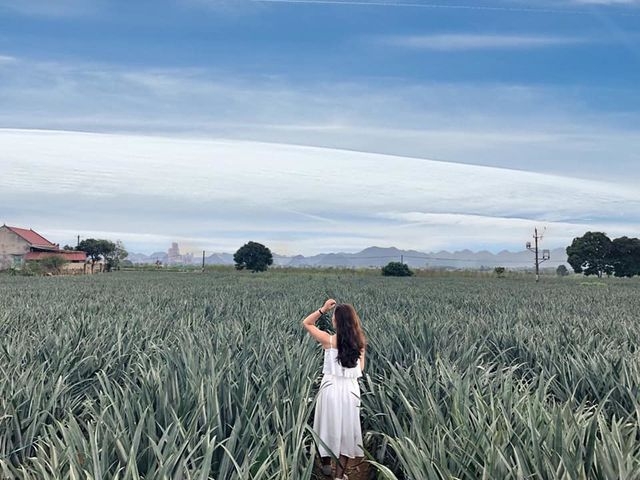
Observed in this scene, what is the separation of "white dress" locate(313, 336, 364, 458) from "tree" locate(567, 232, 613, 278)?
8055 cm

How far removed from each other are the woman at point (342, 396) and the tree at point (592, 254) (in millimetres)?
80534

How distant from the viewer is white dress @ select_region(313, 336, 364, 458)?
13.2 ft

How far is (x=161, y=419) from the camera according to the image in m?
3.42

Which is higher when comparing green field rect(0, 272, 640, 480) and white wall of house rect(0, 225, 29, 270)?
white wall of house rect(0, 225, 29, 270)

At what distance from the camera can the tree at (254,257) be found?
76.6 metres

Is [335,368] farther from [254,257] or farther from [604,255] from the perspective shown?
[604,255]

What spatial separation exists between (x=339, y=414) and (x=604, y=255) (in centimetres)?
8132

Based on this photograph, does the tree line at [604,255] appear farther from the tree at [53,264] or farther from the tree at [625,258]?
the tree at [53,264]

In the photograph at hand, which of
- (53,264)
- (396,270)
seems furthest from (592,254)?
(53,264)

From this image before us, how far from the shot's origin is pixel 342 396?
409 cm

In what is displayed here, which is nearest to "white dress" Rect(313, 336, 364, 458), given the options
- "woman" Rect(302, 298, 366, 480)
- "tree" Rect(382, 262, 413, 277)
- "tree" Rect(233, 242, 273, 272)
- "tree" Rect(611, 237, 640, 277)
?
"woman" Rect(302, 298, 366, 480)

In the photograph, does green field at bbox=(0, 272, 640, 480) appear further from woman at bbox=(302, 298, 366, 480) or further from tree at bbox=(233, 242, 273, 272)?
tree at bbox=(233, 242, 273, 272)

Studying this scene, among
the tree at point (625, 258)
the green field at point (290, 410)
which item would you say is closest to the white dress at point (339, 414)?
Answer: the green field at point (290, 410)

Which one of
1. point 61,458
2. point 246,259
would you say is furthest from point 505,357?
point 246,259
